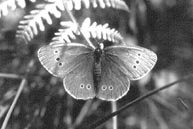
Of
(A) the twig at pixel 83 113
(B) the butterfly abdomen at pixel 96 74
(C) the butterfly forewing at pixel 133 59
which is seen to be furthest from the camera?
(A) the twig at pixel 83 113

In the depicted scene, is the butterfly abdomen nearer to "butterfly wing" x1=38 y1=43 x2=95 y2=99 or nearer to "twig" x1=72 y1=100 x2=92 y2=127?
"butterfly wing" x1=38 y1=43 x2=95 y2=99

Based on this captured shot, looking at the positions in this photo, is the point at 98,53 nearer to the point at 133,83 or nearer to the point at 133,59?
the point at 133,59

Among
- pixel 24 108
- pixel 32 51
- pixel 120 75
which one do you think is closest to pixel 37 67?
pixel 32 51

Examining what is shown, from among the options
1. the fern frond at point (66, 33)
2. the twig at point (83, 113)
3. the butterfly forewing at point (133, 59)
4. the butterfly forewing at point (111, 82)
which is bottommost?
the twig at point (83, 113)

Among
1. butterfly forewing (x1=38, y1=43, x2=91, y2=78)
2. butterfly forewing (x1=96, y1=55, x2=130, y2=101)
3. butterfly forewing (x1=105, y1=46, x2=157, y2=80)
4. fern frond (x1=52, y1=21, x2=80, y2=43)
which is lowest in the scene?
butterfly forewing (x1=96, y1=55, x2=130, y2=101)

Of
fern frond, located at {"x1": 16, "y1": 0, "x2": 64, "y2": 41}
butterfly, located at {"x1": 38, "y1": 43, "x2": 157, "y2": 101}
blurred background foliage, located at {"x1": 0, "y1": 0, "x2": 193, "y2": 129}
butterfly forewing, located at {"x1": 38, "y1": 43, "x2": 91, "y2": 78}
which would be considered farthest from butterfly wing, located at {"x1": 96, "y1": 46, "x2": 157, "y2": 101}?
blurred background foliage, located at {"x1": 0, "y1": 0, "x2": 193, "y2": 129}

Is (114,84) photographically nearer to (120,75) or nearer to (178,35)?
(120,75)

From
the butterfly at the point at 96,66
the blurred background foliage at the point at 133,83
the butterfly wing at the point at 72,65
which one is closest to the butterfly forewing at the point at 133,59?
the butterfly at the point at 96,66

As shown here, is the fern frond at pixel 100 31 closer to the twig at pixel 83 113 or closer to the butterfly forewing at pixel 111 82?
the butterfly forewing at pixel 111 82
